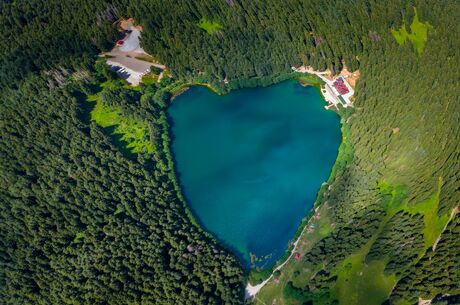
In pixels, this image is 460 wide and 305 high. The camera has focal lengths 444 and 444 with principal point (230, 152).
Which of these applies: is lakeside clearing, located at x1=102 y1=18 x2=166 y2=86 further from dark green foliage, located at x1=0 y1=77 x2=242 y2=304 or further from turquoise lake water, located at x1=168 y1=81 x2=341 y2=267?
dark green foliage, located at x1=0 y1=77 x2=242 y2=304

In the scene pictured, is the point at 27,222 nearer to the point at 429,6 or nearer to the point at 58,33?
the point at 58,33

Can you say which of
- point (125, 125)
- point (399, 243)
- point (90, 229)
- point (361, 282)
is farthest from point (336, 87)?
point (90, 229)

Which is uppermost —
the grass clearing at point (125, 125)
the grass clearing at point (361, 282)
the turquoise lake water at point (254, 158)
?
the grass clearing at point (125, 125)

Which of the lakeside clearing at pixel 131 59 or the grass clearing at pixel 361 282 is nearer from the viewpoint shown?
the grass clearing at pixel 361 282

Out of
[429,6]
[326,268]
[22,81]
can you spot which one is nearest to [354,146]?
[326,268]

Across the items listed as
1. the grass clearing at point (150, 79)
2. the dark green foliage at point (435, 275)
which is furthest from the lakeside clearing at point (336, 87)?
the dark green foliage at point (435, 275)

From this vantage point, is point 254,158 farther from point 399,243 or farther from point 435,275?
point 435,275

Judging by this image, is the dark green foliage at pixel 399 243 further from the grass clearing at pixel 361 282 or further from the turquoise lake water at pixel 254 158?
the turquoise lake water at pixel 254 158
